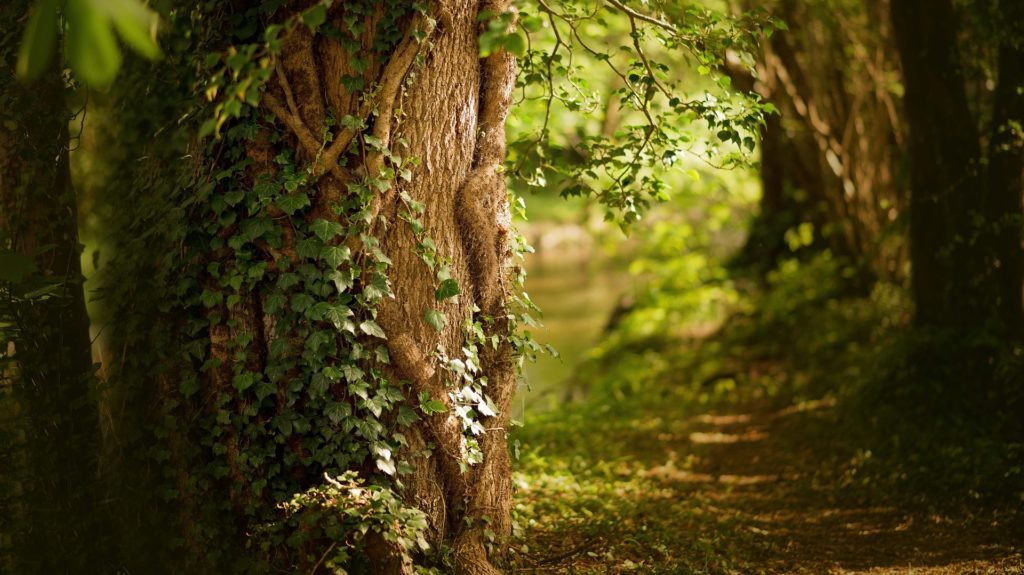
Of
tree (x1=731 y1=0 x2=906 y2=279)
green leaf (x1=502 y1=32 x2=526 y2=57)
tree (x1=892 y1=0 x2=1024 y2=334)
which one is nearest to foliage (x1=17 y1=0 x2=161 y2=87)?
green leaf (x1=502 y1=32 x2=526 y2=57)

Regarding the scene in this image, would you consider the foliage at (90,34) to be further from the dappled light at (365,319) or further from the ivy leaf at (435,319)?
the ivy leaf at (435,319)

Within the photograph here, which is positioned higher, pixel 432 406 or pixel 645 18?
pixel 645 18

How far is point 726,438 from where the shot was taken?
715 centimetres

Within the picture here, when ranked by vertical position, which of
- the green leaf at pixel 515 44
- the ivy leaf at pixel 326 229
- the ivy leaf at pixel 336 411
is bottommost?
the ivy leaf at pixel 336 411

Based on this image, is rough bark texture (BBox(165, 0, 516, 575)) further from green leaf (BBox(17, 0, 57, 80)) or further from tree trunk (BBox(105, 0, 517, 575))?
green leaf (BBox(17, 0, 57, 80))

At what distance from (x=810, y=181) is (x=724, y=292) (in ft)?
5.59

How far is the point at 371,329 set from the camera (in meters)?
3.43

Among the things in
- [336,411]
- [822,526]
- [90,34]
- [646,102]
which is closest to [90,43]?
[90,34]

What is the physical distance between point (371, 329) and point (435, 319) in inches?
11.4

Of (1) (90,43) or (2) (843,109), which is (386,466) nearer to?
(1) (90,43)

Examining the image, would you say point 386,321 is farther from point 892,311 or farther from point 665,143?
point 892,311

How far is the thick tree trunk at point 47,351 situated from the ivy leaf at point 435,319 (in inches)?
62.6

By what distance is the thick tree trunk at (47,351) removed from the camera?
362cm

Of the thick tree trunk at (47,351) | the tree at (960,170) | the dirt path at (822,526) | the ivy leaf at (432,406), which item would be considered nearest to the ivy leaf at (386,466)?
Result: the ivy leaf at (432,406)
